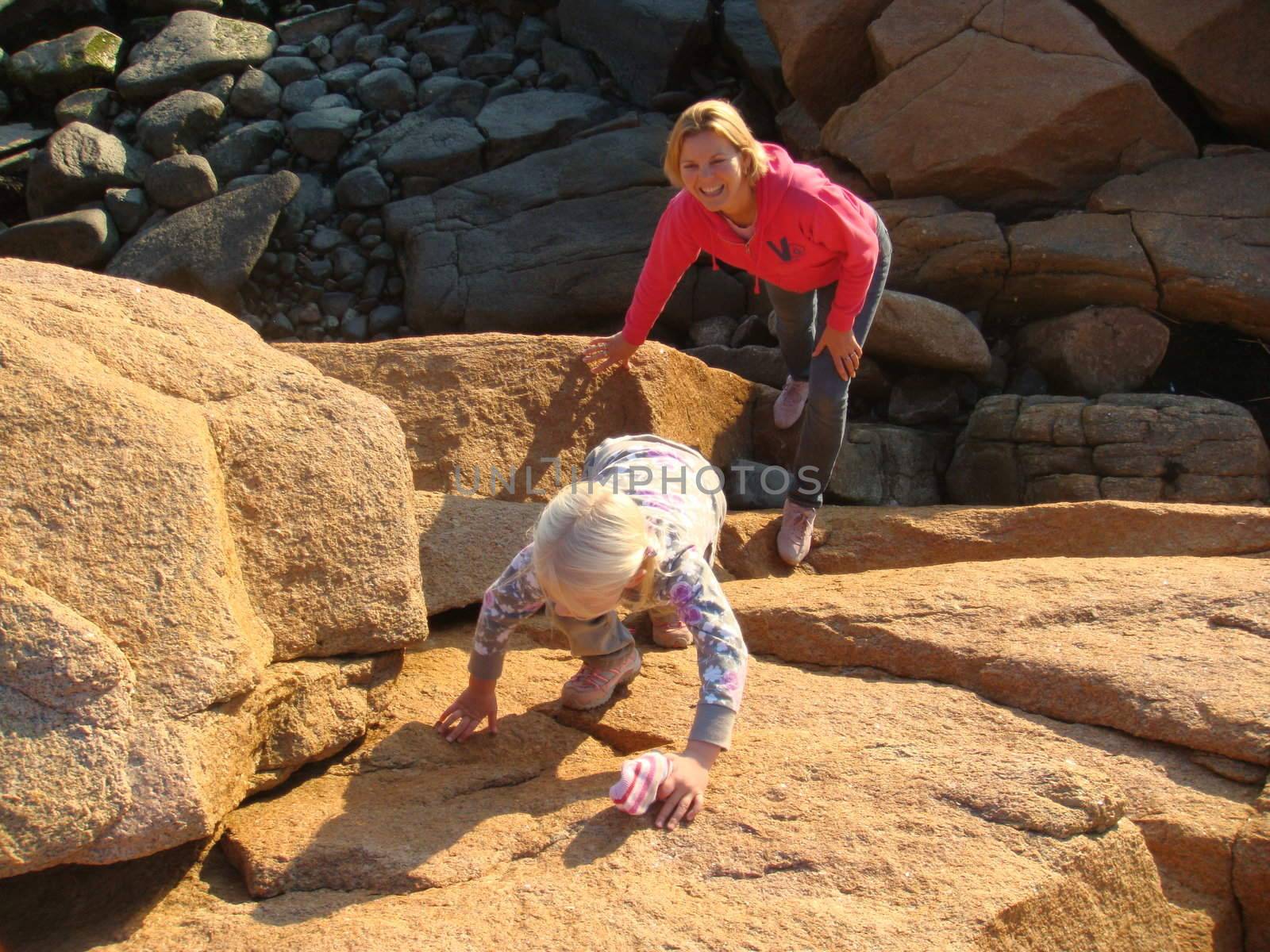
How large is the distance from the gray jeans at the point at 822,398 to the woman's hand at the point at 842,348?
0.03 m

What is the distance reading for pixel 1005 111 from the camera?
579 cm

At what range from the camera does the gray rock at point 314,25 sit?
7824 millimetres

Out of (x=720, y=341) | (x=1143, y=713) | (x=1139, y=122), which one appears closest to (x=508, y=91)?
(x=720, y=341)

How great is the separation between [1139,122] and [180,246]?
4.92 metres

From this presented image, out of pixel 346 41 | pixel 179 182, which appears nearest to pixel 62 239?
pixel 179 182

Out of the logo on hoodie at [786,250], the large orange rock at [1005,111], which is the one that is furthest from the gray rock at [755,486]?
the large orange rock at [1005,111]

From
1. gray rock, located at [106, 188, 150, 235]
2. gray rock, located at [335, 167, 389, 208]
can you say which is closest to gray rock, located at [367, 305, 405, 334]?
gray rock, located at [335, 167, 389, 208]

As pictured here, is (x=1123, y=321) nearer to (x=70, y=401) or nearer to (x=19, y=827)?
(x=70, y=401)

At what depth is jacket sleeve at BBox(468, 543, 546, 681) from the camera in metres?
2.55

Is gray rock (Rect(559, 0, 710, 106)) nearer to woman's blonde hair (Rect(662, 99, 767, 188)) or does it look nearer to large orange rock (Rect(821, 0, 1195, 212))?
large orange rock (Rect(821, 0, 1195, 212))

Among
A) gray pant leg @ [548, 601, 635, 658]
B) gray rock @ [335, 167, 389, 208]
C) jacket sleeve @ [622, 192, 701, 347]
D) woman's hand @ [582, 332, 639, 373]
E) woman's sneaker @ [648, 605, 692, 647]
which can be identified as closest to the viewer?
gray pant leg @ [548, 601, 635, 658]

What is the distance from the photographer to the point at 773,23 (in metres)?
6.40

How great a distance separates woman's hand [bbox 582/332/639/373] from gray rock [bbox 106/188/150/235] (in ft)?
12.6

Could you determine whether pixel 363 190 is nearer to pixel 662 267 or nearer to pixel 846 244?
pixel 662 267
